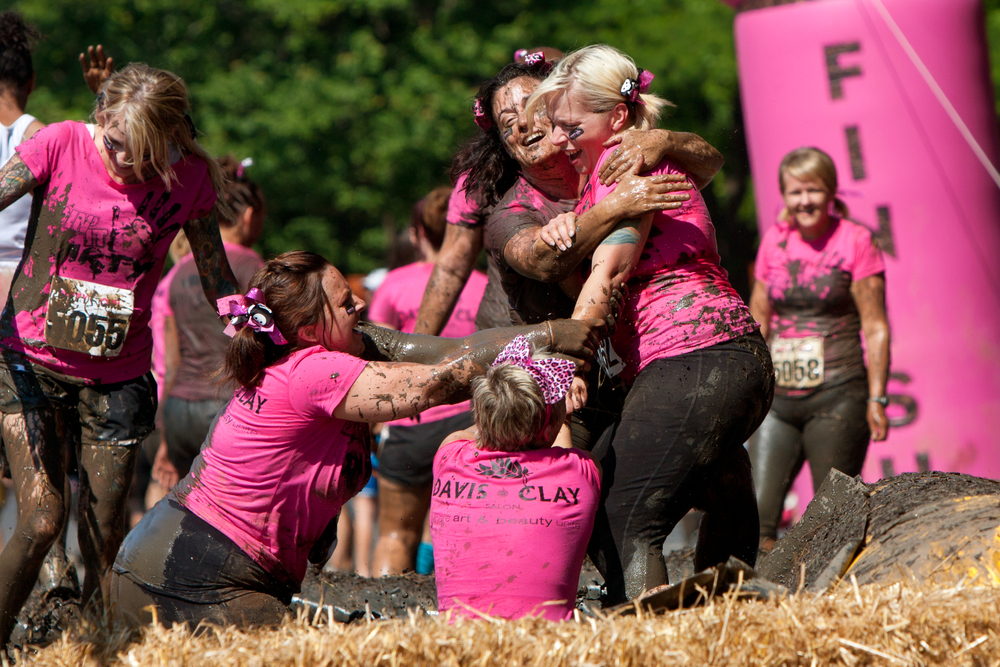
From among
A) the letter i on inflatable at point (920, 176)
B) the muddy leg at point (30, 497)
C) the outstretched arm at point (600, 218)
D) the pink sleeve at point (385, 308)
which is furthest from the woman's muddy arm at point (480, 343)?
the letter i on inflatable at point (920, 176)

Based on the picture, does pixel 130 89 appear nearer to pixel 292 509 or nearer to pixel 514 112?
pixel 514 112

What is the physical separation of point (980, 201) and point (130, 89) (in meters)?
5.78

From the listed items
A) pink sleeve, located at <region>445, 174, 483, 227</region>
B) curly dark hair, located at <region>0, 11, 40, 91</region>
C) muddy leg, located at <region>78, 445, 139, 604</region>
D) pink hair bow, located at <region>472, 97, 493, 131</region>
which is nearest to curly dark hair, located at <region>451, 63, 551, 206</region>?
pink hair bow, located at <region>472, 97, 493, 131</region>

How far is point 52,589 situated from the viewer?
424 centimetres

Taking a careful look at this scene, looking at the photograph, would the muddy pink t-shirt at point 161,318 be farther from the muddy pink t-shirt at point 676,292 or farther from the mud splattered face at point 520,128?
the muddy pink t-shirt at point 676,292

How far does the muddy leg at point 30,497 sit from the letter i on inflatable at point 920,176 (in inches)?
192

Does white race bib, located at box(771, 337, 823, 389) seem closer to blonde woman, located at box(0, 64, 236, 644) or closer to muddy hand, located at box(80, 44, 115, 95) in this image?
blonde woman, located at box(0, 64, 236, 644)

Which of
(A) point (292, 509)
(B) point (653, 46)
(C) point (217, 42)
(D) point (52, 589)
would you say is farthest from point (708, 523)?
(C) point (217, 42)

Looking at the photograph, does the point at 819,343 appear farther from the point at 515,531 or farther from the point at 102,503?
the point at 102,503

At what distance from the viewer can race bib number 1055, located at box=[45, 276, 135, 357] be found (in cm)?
372

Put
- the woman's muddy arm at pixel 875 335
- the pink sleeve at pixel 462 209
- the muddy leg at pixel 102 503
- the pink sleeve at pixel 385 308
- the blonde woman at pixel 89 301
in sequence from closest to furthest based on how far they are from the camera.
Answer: the blonde woman at pixel 89 301, the muddy leg at pixel 102 503, the pink sleeve at pixel 462 209, the woman's muddy arm at pixel 875 335, the pink sleeve at pixel 385 308

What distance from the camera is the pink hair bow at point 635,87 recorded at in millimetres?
3227

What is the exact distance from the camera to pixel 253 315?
3096 mm

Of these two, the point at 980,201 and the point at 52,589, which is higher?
the point at 980,201
